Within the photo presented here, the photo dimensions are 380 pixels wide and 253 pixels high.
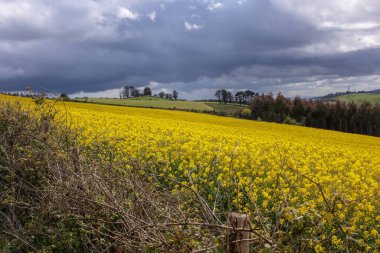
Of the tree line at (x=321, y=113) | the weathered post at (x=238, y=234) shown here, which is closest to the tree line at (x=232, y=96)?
the tree line at (x=321, y=113)

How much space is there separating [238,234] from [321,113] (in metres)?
75.6

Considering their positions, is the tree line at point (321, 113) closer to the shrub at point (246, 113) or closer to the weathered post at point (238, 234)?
the shrub at point (246, 113)

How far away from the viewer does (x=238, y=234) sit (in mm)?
3434

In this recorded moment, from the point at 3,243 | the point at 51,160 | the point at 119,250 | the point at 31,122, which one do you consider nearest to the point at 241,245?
the point at 119,250

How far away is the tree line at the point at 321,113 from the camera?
70.8 metres

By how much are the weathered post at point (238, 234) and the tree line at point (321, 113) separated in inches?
2494

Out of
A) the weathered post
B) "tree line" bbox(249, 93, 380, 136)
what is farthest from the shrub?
the weathered post

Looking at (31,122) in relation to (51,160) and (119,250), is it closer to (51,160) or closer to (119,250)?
(51,160)

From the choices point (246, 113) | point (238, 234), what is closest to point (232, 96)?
point (246, 113)

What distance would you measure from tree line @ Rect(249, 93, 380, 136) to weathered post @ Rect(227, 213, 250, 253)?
6335 cm

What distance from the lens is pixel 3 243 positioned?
22.6 ft

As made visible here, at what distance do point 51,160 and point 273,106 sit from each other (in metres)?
75.5

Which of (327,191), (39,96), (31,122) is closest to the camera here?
(327,191)

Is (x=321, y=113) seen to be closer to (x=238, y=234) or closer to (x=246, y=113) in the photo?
(x=246, y=113)
